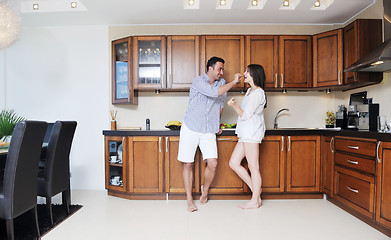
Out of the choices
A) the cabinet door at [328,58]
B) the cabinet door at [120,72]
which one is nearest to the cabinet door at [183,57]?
the cabinet door at [120,72]

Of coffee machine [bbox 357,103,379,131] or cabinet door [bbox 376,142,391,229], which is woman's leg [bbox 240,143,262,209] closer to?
cabinet door [bbox 376,142,391,229]

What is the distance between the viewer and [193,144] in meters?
2.95

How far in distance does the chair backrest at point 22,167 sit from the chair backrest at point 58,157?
368 mm

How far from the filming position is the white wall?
156 inches

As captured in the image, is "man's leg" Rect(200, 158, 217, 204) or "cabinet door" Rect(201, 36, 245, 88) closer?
"man's leg" Rect(200, 158, 217, 204)

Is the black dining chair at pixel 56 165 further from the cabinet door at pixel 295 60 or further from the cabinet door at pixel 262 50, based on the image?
the cabinet door at pixel 295 60

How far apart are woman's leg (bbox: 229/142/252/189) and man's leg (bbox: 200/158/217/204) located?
23 centimetres

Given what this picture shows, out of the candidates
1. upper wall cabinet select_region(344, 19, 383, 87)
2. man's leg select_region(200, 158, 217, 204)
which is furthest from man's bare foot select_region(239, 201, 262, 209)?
upper wall cabinet select_region(344, 19, 383, 87)

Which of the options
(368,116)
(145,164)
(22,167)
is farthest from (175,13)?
(368,116)

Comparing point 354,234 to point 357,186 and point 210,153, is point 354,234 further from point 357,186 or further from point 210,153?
point 210,153

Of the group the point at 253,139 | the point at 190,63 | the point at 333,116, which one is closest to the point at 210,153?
the point at 253,139

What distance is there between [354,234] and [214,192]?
60.4 inches

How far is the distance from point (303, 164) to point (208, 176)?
4.14 ft

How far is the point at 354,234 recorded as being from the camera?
89.0 inches
